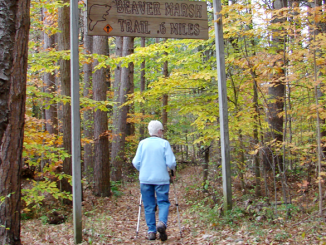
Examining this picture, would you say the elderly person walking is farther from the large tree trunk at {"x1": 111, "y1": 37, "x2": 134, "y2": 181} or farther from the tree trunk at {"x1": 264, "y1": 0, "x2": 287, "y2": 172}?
the large tree trunk at {"x1": 111, "y1": 37, "x2": 134, "y2": 181}

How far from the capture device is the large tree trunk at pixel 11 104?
384 centimetres

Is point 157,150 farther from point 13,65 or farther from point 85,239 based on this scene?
point 13,65

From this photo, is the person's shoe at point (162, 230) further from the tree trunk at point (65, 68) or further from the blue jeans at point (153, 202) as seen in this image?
the tree trunk at point (65, 68)

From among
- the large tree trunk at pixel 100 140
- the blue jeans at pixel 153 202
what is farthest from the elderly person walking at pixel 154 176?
the large tree trunk at pixel 100 140

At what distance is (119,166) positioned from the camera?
1373 cm

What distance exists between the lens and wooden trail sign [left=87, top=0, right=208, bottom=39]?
5.00 metres

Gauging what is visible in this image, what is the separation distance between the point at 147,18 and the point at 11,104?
2.80m

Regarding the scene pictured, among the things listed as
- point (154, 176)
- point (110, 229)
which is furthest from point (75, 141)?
point (110, 229)

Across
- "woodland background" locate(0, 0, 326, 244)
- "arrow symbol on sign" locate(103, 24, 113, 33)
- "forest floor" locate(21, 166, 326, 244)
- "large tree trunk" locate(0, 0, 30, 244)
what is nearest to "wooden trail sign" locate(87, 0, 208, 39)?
"arrow symbol on sign" locate(103, 24, 113, 33)

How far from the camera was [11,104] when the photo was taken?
13.1 feet

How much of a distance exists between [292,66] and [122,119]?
32.7 ft

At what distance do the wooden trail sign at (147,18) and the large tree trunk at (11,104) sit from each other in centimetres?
125

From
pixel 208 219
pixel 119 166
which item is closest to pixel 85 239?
pixel 208 219

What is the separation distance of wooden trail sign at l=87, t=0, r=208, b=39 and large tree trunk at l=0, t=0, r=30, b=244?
125 cm
